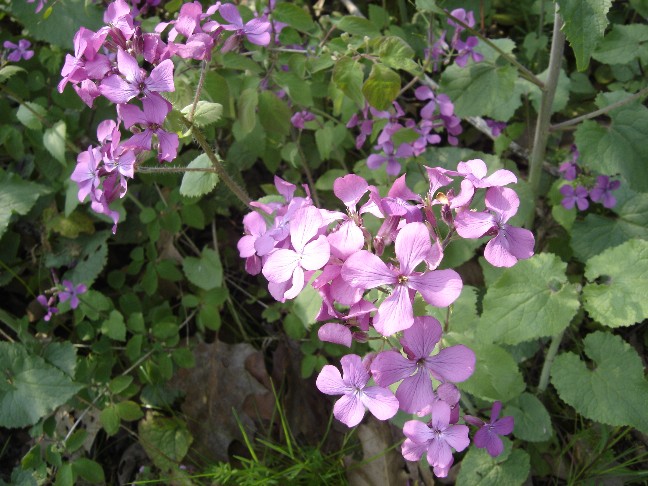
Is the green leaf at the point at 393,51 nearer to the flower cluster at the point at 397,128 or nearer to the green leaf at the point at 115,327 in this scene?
the flower cluster at the point at 397,128

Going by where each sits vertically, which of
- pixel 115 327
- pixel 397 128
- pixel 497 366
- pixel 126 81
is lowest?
pixel 115 327

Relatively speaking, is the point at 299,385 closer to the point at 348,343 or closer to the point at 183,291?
the point at 183,291

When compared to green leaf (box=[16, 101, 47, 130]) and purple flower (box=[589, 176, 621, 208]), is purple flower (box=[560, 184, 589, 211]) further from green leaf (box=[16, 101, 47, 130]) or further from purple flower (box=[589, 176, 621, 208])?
green leaf (box=[16, 101, 47, 130])

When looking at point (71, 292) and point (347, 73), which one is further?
point (71, 292)

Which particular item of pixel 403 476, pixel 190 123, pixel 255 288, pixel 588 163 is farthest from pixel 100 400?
pixel 588 163

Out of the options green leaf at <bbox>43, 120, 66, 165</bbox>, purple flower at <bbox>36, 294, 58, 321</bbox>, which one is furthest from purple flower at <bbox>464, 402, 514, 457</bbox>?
green leaf at <bbox>43, 120, 66, 165</bbox>

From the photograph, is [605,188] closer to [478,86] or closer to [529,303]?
[478,86]

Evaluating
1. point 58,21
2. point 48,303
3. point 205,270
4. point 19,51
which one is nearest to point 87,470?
point 48,303

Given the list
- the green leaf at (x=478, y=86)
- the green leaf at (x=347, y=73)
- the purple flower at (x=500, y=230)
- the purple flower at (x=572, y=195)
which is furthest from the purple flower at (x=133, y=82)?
the purple flower at (x=572, y=195)
